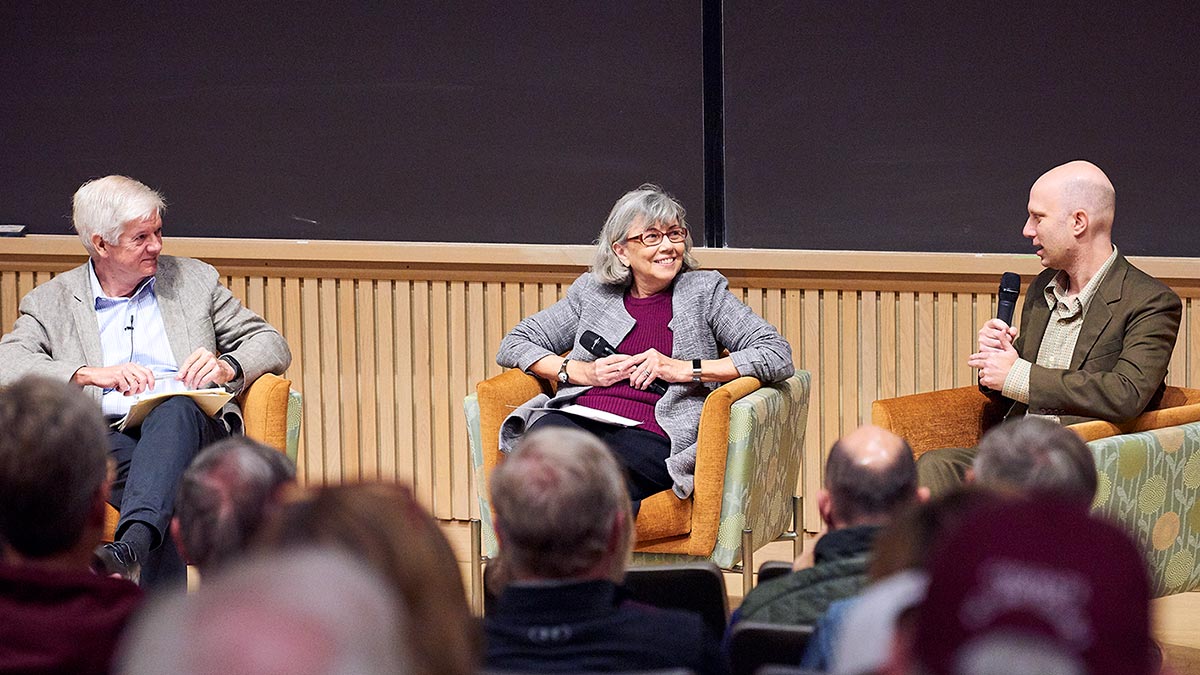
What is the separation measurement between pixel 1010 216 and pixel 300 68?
98.9 inches

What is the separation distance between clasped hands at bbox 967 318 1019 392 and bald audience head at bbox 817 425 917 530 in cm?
149

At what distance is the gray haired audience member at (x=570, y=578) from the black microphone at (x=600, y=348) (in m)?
2.03

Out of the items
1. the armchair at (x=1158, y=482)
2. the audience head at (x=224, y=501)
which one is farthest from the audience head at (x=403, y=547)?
the armchair at (x=1158, y=482)

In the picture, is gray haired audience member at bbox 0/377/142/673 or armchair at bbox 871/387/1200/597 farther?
armchair at bbox 871/387/1200/597

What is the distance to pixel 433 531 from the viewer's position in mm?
1354

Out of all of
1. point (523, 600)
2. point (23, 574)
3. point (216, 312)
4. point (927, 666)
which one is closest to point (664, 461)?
point (216, 312)

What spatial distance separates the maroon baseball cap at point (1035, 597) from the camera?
102cm

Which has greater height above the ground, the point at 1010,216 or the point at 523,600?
the point at 1010,216

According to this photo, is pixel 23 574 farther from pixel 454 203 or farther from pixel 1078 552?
pixel 454 203

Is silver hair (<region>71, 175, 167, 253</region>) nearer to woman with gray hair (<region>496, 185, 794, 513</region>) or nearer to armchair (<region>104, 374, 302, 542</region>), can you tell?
armchair (<region>104, 374, 302, 542</region>)

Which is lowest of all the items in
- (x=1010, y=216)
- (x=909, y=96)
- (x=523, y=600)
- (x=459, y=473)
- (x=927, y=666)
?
(x=459, y=473)

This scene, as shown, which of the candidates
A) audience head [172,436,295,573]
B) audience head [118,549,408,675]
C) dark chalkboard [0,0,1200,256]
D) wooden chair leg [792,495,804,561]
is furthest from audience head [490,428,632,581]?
dark chalkboard [0,0,1200,256]

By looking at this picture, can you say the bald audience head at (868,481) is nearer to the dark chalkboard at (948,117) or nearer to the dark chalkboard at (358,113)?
the dark chalkboard at (948,117)

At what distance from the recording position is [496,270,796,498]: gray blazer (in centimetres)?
402
